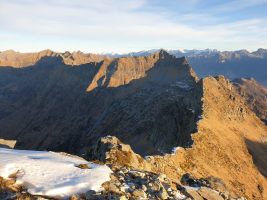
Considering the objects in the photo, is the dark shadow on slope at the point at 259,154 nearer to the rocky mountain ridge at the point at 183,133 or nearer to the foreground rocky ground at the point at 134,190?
the rocky mountain ridge at the point at 183,133

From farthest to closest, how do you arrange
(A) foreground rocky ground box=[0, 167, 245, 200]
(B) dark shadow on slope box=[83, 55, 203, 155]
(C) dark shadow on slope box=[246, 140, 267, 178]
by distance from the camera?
(B) dark shadow on slope box=[83, 55, 203, 155]
(C) dark shadow on slope box=[246, 140, 267, 178]
(A) foreground rocky ground box=[0, 167, 245, 200]

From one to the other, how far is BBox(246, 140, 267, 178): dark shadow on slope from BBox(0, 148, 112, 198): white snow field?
64.8 metres

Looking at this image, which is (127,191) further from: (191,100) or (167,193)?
(191,100)

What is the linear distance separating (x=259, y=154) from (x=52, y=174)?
244 feet

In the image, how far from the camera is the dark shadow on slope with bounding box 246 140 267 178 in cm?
8393

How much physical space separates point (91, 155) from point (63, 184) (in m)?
22.4

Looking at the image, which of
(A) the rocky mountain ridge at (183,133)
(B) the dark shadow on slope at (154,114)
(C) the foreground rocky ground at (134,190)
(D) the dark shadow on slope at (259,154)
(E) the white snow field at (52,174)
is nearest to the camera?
(C) the foreground rocky ground at (134,190)

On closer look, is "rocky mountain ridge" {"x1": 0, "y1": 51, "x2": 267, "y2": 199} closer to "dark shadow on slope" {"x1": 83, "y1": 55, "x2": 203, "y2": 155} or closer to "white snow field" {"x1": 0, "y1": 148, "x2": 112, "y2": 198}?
"dark shadow on slope" {"x1": 83, "y1": 55, "x2": 203, "y2": 155}

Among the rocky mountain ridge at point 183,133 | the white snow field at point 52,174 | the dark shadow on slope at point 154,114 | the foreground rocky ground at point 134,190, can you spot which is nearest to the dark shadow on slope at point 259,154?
the rocky mountain ridge at point 183,133

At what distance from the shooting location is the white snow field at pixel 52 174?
20422 mm

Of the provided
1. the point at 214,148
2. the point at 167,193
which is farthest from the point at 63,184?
the point at 214,148

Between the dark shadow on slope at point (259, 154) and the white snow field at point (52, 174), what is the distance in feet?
213

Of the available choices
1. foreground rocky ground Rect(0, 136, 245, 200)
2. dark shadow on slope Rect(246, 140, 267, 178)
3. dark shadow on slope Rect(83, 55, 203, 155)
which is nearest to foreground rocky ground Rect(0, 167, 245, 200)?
foreground rocky ground Rect(0, 136, 245, 200)

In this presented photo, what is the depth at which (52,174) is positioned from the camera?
72.2 ft
